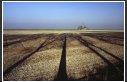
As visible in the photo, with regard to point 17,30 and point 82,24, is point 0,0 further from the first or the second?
point 82,24

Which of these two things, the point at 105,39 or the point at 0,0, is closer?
the point at 0,0

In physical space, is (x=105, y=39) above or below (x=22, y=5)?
below

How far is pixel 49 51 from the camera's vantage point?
4410mm

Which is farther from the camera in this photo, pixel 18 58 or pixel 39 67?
pixel 18 58

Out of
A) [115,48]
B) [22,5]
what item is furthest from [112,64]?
[22,5]

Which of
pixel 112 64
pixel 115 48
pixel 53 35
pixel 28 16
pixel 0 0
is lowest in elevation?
pixel 112 64

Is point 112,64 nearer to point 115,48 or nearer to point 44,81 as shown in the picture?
point 115,48

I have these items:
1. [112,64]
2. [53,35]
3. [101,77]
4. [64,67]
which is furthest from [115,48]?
[53,35]

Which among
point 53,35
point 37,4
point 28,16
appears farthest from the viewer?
point 53,35

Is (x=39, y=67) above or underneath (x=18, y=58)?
underneath

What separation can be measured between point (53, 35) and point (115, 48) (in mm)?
1429

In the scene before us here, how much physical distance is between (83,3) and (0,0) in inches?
62.8

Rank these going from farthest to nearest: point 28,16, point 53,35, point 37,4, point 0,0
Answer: point 53,35
point 28,16
point 37,4
point 0,0

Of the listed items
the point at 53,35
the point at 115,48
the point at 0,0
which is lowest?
the point at 115,48
